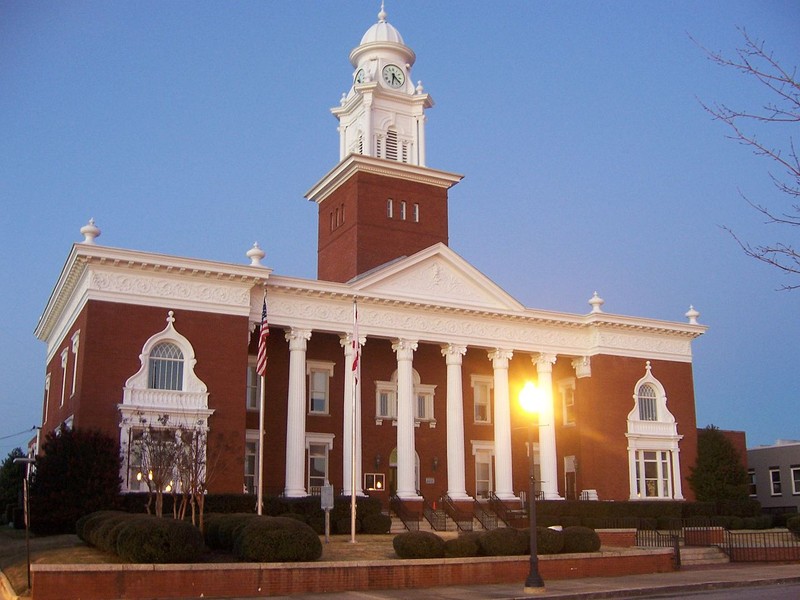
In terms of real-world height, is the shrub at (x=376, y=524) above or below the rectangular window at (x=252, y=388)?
below

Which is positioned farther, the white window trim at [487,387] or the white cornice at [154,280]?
the white window trim at [487,387]

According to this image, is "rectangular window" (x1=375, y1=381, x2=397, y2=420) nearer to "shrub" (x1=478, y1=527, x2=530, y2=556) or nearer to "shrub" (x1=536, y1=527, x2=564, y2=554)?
"shrub" (x1=536, y1=527, x2=564, y2=554)

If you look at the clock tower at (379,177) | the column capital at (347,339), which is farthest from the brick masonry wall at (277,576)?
the clock tower at (379,177)

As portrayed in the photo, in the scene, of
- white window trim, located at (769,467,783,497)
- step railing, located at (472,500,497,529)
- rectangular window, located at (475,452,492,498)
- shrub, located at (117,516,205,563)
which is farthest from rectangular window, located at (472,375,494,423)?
shrub, located at (117,516,205,563)

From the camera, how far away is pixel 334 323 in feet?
140

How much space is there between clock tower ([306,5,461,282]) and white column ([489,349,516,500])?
8295 mm

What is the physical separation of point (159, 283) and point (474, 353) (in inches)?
737

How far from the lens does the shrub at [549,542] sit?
91.2 feet

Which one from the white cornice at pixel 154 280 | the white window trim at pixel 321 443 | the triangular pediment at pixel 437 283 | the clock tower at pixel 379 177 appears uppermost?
the clock tower at pixel 379 177

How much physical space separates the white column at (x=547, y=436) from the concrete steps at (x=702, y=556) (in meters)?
12.4

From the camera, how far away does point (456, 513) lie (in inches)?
1690

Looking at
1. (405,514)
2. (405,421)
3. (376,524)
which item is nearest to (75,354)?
(376,524)

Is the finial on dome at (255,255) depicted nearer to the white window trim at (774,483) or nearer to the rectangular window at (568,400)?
the rectangular window at (568,400)

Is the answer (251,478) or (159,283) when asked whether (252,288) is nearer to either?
(159,283)
